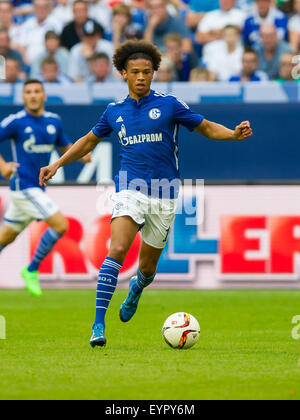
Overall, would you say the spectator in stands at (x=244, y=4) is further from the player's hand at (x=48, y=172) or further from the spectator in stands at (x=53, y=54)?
the player's hand at (x=48, y=172)

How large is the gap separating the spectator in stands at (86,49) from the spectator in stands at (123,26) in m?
0.24

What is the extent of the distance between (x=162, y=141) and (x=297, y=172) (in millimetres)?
5956

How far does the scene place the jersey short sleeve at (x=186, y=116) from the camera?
8039 mm

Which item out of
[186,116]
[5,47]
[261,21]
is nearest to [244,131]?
[186,116]

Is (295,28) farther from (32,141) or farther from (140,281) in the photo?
(140,281)

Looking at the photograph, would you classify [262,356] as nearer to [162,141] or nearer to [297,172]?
[162,141]

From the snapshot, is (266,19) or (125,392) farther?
(266,19)

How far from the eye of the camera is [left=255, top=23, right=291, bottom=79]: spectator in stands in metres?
15.0

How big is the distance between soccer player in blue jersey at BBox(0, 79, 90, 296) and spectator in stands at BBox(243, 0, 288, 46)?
4.85 m

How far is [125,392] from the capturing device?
5773 millimetres

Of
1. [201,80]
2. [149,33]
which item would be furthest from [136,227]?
[149,33]

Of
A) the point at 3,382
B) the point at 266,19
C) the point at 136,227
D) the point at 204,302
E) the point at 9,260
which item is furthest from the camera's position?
the point at 266,19

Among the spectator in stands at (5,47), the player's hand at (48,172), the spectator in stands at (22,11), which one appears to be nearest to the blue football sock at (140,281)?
the player's hand at (48,172)

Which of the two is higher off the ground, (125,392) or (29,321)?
(29,321)
